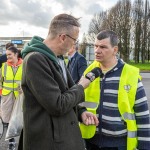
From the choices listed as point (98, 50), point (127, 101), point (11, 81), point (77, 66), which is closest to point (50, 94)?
point (127, 101)

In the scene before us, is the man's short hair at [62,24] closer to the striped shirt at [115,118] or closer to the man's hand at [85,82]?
the man's hand at [85,82]

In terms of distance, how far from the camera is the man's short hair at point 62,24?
2.21 meters

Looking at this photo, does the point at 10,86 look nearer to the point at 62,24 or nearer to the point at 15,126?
the point at 15,126

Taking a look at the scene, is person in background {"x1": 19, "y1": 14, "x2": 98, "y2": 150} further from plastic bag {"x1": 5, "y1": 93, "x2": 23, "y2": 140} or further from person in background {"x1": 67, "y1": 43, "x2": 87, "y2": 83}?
person in background {"x1": 67, "y1": 43, "x2": 87, "y2": 83}

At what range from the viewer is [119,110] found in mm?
2781

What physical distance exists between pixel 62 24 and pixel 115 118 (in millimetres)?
1034

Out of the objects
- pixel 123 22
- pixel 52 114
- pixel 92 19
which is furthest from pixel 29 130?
pixel 92 19

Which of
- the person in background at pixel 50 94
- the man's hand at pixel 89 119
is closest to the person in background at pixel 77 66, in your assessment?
the man's hand at pixel 89 119

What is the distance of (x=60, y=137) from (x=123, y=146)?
34.4 inches

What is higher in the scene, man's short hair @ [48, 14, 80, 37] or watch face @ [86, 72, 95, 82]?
man's short hair @ [48, 14, 80, 37]

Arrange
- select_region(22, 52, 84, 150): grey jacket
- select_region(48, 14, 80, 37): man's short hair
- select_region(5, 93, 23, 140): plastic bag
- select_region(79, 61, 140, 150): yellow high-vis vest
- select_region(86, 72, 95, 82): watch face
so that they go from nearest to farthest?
select_region(22, 52, 84, 150): grey jacket, select_region(48, 14, 80, 37): man's short hair, select_region(86, 72, 95, 82): watch face, select_region(79, 61, 140, 150): yellow high-vis vest, select_region(5, 93, 23, 140): plastic bag

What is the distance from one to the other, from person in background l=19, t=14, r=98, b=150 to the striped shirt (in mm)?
574

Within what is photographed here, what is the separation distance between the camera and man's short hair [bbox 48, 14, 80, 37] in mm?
2213

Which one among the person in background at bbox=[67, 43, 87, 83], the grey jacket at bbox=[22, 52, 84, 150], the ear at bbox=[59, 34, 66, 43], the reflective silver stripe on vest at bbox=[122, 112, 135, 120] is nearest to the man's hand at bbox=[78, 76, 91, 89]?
the grey jacket at bbox=[22, 52, 84, 150]
